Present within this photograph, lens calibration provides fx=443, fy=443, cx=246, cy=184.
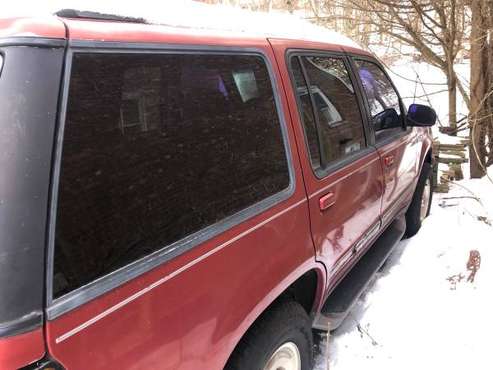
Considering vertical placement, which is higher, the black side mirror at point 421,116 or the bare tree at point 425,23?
the bare tree at point 425,23

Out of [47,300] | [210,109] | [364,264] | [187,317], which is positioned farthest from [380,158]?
[47,300]

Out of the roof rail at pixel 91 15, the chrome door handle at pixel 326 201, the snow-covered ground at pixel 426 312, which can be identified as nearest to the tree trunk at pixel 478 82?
the snow-covered ground at pixel 426 312

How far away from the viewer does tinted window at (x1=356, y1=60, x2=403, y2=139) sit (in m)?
3.18

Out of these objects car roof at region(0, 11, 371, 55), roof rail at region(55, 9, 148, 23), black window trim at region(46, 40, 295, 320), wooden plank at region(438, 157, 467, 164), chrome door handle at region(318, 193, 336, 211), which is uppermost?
roof rail at region(55, 9, 148, 23)

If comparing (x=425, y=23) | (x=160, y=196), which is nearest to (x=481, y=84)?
(x=425, y=23)

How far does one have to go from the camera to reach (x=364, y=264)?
125 inches

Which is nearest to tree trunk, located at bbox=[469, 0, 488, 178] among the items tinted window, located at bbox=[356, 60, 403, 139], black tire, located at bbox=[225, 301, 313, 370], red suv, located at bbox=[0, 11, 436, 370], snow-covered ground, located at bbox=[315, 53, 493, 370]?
snow-covered ground, located at bbox=[315, 53, 493, 370]

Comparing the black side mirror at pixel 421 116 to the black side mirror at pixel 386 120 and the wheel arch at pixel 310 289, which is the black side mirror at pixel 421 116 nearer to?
the black side mirror at pixel 386 120

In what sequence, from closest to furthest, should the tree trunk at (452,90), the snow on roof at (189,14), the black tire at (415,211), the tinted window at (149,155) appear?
the tinted window at (149,155) → the snow on roof at (189,14) → the black tire at (415,211) → the tree trunk at (452,90)

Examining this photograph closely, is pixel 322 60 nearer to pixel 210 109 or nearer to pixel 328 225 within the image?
pixel 328 225

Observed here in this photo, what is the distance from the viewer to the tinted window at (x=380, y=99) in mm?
3176

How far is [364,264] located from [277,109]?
1.68 meters

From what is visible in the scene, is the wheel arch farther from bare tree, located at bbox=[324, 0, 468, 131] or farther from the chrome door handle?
bare tree, located at bbox=[324, 0, 468, 131]

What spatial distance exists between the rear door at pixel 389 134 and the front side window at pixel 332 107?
0.26 metres
